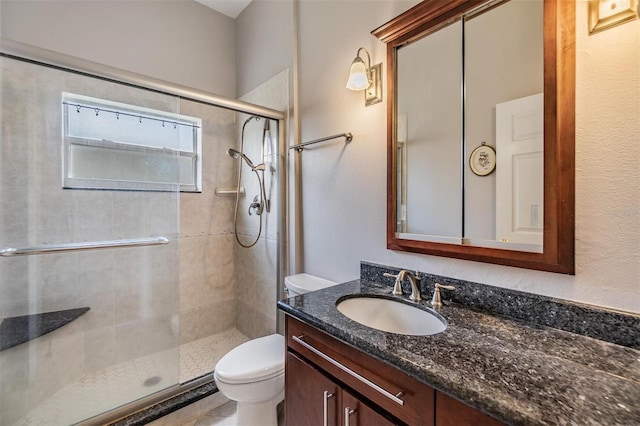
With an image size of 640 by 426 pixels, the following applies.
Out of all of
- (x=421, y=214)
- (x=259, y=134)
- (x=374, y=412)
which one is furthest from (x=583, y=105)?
(x=259, y=134)

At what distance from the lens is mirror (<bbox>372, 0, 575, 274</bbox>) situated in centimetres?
87

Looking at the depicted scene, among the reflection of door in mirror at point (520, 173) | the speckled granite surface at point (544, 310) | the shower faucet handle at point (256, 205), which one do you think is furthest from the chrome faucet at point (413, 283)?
the shower faucet handle at point (256, 205)

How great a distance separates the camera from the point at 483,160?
106cm

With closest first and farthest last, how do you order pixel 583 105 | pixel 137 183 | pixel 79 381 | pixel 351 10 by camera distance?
pixel 583 105 < pixel 351 10 < pixel 79 381 < pixel 137 183

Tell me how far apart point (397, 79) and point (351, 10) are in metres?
0.54

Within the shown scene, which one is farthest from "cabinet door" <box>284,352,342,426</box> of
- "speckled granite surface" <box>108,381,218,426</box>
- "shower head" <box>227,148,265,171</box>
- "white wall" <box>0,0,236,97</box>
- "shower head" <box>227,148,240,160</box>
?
"white wall" <box>0,0,236,97</box>

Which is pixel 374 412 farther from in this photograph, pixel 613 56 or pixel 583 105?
pixel 613 56

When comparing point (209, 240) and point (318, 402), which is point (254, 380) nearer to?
point (318, 402)

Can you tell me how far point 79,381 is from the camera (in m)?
1.65

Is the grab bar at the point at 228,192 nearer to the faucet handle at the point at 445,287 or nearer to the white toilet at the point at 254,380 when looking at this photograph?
the white toilet at the point at 254,380

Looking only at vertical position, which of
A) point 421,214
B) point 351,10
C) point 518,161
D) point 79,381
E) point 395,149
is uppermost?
point 351,10

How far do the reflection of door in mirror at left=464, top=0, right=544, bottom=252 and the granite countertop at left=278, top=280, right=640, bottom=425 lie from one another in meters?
0.30

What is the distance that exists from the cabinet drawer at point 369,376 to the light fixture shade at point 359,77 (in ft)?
3.67

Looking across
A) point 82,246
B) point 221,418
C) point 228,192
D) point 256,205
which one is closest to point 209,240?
point 228,192
